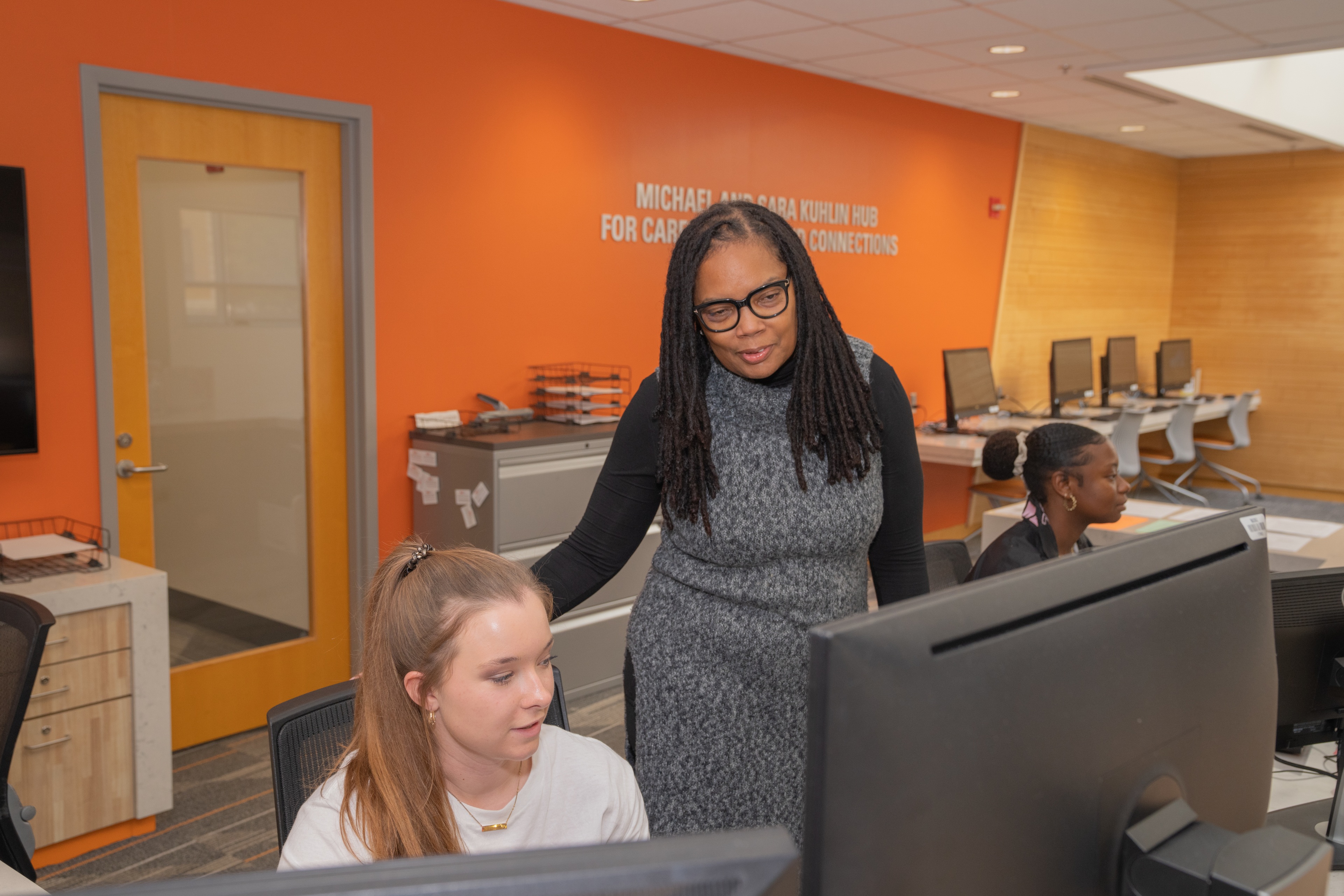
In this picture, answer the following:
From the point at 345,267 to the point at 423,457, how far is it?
73 centimetres

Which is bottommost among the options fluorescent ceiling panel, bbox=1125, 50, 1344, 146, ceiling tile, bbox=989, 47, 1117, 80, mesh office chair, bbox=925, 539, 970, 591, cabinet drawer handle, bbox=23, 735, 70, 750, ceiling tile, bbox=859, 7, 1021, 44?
cabinet drawer handle, bbox=23, 735, 70, 750

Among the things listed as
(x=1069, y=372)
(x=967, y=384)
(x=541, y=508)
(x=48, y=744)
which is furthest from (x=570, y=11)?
(x=1069, y=372)

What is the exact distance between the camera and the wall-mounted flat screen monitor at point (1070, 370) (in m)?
7.12

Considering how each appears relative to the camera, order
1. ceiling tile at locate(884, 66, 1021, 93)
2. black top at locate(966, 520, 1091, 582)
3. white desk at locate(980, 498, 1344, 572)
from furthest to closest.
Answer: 1. ceiling tile at locate(884, 66, 1021, 93)
2. white desk at locate(980, 498, 1344, 572)
3. black top at locate(966, 520, 1091, 582)

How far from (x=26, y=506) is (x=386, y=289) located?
1344 millimetres

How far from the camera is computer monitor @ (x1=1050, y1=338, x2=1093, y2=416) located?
280 inches

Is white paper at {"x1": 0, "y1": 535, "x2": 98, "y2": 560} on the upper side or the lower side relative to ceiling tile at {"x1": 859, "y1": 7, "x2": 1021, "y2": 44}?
lower

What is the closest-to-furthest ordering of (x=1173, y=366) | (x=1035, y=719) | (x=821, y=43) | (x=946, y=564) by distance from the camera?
1. (x=1035, y=719)
2. (x=946, y=564)
3. (x=821, y=43)
4. (x=1173, y=366)

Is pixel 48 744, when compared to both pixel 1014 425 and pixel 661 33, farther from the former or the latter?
pixel 1014 425

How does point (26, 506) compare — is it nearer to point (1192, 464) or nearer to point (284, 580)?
point (284, 580)

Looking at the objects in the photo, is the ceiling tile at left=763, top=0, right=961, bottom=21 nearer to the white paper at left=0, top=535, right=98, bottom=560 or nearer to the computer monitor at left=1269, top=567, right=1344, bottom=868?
A: the white paper at left=0, top=535, right=98, bottom=560

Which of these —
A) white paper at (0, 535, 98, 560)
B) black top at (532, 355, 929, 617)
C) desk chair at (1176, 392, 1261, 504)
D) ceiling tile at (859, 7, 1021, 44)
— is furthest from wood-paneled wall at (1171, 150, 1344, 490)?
white paper at (0, 535, 98, 560)

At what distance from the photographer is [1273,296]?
8641 millimetres

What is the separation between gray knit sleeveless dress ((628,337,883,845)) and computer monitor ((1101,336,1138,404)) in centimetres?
697
